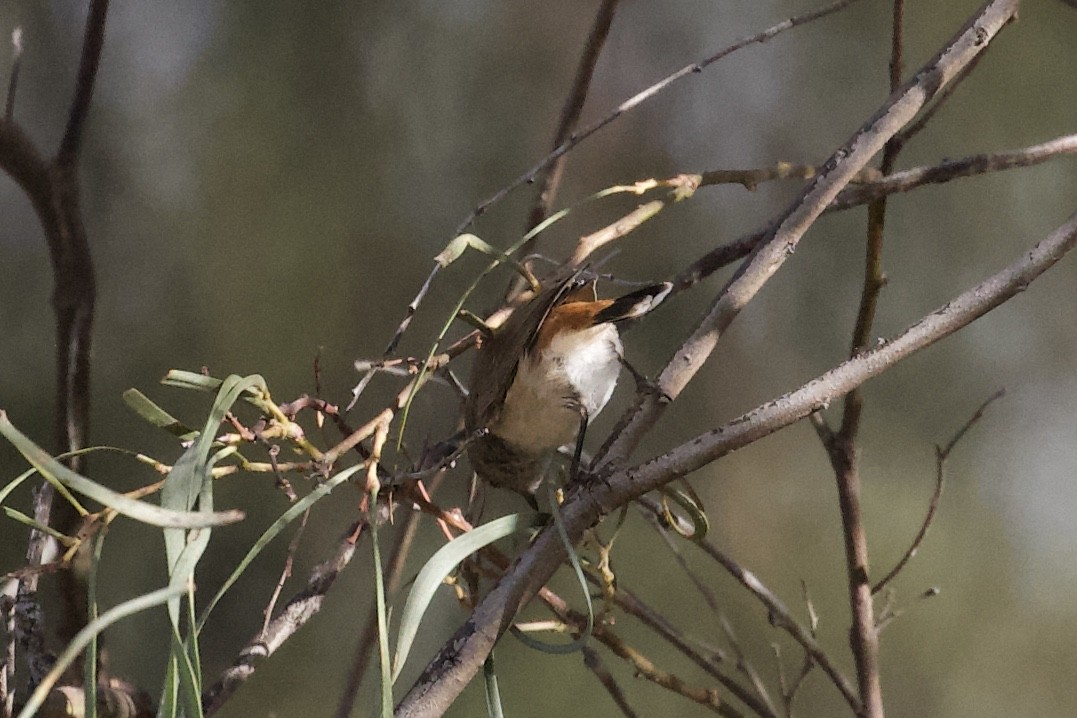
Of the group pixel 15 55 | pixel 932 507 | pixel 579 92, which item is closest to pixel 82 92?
pixel 15 55

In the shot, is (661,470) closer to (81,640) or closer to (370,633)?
(81,640)

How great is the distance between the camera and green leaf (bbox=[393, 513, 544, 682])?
1.13 feet

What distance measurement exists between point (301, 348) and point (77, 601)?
30cm

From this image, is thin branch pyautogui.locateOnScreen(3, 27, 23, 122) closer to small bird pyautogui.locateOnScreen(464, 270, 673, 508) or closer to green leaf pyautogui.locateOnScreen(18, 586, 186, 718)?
small bird pyautogui.locateOnScreen(464, 270, 673, 508)

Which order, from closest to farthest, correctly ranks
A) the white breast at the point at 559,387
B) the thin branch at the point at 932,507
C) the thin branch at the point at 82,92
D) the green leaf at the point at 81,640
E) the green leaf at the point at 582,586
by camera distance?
the green leaf at the point at 81,640, the green leaf at the point at 582,586, the white breast at the point at 559,387, the thin branch at the point at 932,507, the thin branch at the point at 82,92

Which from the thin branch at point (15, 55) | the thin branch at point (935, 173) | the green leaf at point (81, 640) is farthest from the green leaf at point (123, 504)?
the thin branch at point (15, 55)

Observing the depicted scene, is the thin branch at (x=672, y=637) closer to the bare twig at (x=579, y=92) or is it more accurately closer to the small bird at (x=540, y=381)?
the small bird at (x=540, y=381)

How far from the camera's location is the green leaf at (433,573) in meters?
0.34

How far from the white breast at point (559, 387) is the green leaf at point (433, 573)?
0.21m

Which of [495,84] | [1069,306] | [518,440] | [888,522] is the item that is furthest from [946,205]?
Answer: [518,440]

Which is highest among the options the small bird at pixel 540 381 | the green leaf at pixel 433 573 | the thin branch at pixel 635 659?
the small bird at pixel 540 381

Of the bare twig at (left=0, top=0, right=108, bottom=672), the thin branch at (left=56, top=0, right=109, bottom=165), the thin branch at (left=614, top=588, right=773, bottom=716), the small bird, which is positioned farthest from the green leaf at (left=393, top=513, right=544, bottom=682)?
the thin branch at (left=56, top=0, right=109, bottom=165)

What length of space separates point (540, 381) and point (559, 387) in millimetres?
14

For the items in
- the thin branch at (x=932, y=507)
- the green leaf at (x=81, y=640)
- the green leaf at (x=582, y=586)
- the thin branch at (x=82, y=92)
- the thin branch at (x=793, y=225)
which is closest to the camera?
the green leaf at (x=81, y=640)
